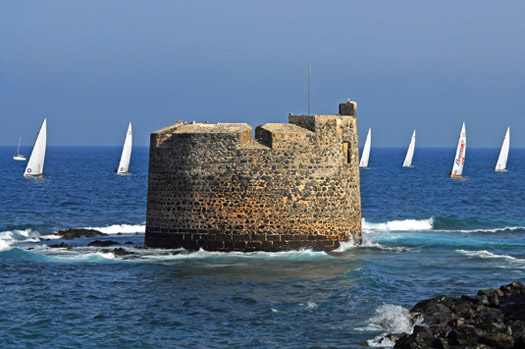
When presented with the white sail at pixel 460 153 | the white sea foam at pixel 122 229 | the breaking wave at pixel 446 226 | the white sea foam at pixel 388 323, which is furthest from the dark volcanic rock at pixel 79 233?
the white sail at pixel 460 153

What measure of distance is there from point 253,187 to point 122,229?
1280 cm

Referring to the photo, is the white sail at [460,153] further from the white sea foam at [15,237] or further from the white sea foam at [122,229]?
the white sea foam at [15,237]

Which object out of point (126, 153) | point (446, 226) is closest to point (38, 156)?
point (126, 153)

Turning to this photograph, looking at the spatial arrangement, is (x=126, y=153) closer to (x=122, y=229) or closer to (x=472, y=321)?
(x=122, y=229)

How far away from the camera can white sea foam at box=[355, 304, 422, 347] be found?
17.2 metres

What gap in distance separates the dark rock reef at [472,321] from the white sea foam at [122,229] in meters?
19.7

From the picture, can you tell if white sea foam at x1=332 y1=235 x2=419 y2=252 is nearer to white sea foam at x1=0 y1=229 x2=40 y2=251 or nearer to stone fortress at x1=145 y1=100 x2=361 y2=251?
stone fortress at x1=145 y1=100 x2=361 y2=251

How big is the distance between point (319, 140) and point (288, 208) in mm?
2601

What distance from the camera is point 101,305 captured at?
20.8 metres

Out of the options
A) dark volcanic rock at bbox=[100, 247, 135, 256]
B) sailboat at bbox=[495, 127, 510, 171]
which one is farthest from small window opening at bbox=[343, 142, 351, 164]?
sailboat at bbox=[495, 127, 510, 171]

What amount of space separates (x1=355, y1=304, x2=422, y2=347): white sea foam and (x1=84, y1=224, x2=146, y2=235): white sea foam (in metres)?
18.7

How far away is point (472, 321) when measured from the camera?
707 inches

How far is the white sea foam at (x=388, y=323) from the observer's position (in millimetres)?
17203

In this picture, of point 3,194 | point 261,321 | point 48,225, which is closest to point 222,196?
point 261,321
